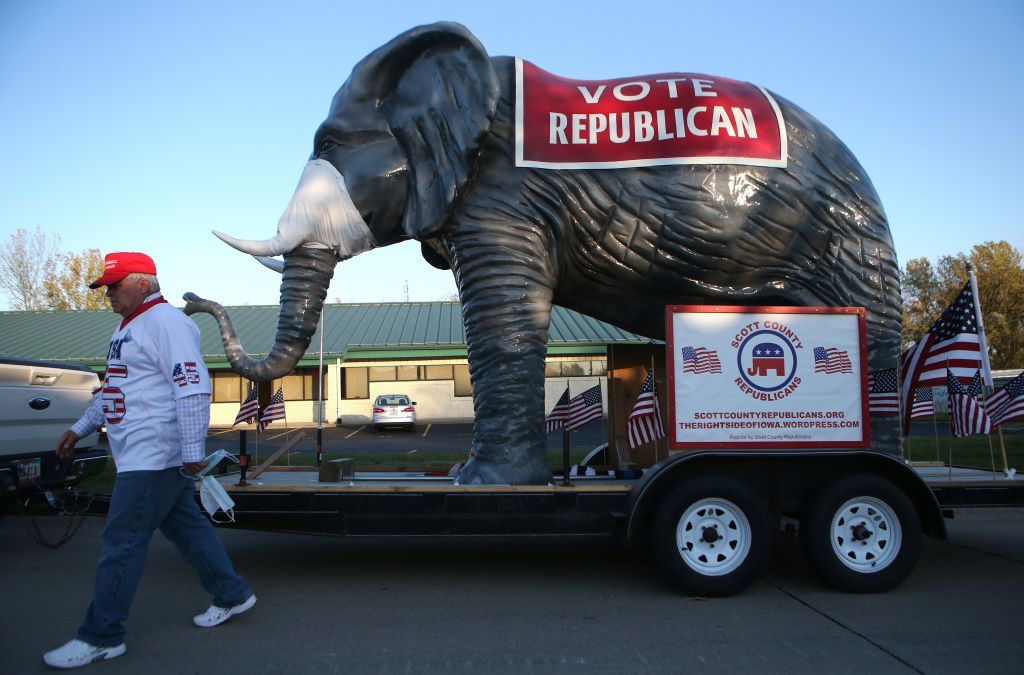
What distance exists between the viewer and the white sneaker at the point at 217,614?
3965 mm

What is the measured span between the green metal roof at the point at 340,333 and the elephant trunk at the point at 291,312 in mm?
17663

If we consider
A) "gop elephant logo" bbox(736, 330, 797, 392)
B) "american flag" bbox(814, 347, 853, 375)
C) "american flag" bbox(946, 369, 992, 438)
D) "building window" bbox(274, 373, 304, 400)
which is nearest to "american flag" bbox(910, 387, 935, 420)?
"american flag" bbox(946, 369, 992, 438)

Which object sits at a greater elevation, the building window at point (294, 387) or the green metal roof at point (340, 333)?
the green metal roof at point (340, 333)

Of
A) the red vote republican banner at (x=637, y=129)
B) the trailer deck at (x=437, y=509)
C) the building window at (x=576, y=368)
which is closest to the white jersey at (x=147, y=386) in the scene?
the trailer deck at (x=437, y=509)

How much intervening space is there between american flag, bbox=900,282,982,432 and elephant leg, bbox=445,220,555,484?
272 centimetres

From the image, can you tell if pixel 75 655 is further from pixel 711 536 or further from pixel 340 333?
pixel 340 333

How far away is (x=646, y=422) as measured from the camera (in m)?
5.08

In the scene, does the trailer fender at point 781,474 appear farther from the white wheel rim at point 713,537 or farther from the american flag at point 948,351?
the american flag at point 948,351

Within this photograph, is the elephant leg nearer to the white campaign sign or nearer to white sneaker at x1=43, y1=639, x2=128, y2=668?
the white campaign sign

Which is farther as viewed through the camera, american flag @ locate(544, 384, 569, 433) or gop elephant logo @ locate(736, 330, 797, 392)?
american flag @ locate(544, 384, 569, 433)

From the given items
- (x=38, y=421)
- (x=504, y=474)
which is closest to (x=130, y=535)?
(x=504, y=474)

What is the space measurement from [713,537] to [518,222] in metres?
2.49

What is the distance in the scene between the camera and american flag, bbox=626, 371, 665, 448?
5.03m

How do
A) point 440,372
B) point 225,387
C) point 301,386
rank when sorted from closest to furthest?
point 440,372 < point 225,387 < point 301,386
